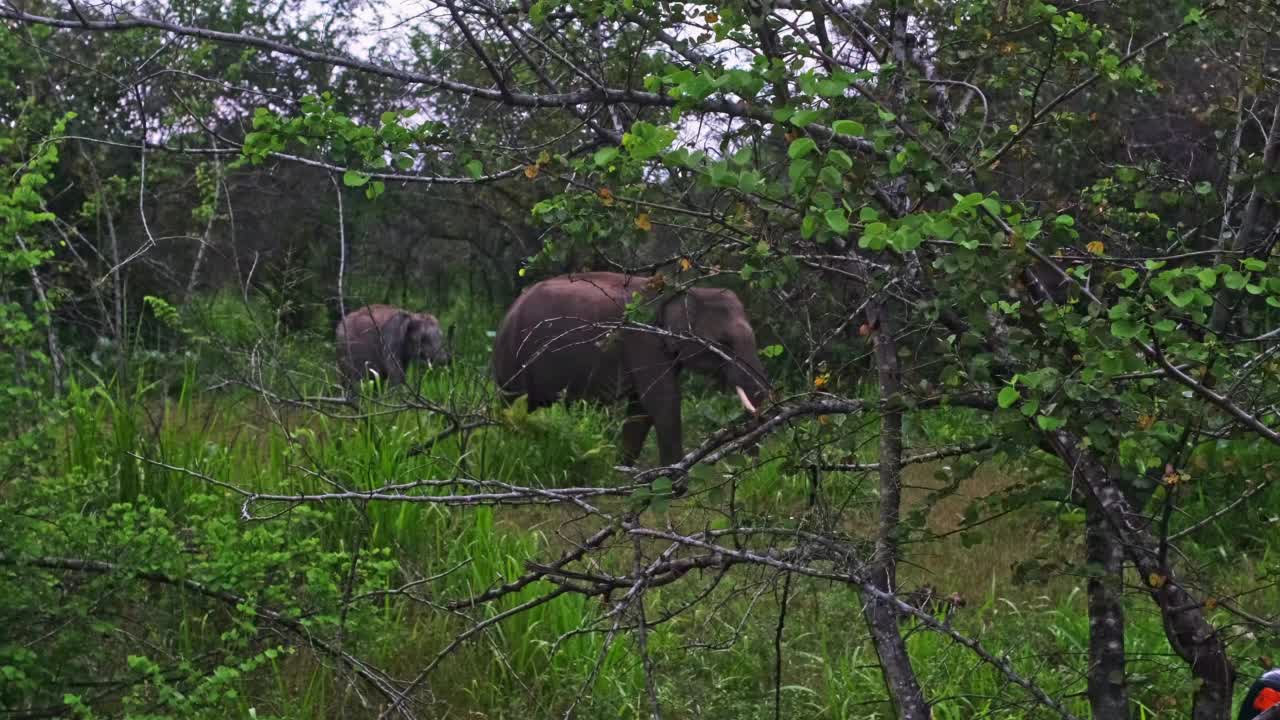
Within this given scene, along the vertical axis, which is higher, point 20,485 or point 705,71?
point 705,71

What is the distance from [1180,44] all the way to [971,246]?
129 cm

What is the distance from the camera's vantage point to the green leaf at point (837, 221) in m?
1.93

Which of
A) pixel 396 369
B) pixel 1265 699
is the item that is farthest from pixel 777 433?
pixel 396 369

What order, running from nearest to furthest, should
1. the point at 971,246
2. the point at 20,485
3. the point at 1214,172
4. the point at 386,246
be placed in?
the point at 971,246
the point at 20,485
the point at 1214,172
the point at 386,246

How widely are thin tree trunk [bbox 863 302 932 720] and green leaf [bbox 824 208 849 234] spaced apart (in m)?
0.81

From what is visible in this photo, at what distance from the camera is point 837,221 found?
76.9 inches

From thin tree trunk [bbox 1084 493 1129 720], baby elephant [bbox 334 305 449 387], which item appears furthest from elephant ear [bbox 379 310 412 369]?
thin tree trunk [bbox 1084 493 1129 720]

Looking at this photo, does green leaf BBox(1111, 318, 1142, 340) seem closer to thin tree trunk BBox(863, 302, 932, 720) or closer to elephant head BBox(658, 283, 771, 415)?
thin tree trunk BBox(863, 302, 932, 720)

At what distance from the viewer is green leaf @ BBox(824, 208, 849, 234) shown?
1.93 m

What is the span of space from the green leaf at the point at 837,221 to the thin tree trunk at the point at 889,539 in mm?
807

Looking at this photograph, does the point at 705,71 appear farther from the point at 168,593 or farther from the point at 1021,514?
the point at 168,593

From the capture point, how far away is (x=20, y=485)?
3734 mm

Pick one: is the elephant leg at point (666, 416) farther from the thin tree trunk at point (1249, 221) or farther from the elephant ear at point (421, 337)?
the thin tree trunk at point (1249, 221)

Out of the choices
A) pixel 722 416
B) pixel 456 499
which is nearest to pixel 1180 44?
pixel 456 499
